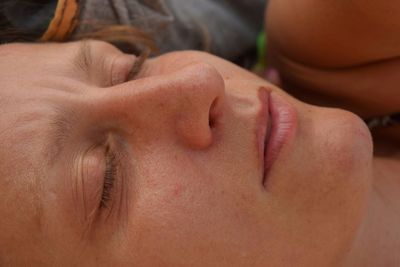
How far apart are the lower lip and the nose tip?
0.12 m

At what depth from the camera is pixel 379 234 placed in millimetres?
1047

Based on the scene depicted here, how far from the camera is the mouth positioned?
901 mm

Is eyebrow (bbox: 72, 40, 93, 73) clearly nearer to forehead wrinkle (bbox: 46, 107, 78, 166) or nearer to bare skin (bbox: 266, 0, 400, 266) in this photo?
forehead wrinkle (bbox: 46, 107, 78, 166)

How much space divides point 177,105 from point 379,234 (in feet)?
1.81

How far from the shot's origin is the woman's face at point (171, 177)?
84 centimetres

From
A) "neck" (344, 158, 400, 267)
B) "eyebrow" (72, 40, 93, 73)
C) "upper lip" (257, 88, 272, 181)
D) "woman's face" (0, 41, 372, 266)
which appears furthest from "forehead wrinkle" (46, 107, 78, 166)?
"neck" (344, 158, 400, 267)

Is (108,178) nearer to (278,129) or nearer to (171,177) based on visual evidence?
(171,177)

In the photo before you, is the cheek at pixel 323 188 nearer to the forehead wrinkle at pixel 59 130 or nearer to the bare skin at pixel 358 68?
the bare skin at pixel 358 68

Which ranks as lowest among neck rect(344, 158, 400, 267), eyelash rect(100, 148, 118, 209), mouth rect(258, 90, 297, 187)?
neck rect(344, 158, 400, 267)

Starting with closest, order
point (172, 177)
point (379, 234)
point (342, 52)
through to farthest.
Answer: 1. point (172, 177)
2. point (379, 234)
3. point (342, 52)

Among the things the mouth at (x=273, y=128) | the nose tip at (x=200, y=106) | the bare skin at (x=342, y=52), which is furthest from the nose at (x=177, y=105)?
the bare skin at (x=342, y=52)

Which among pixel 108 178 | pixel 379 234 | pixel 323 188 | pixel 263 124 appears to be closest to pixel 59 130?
pixel 108 178

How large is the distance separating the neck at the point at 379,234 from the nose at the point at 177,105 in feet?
1.43

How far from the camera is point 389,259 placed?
3.38 ft
